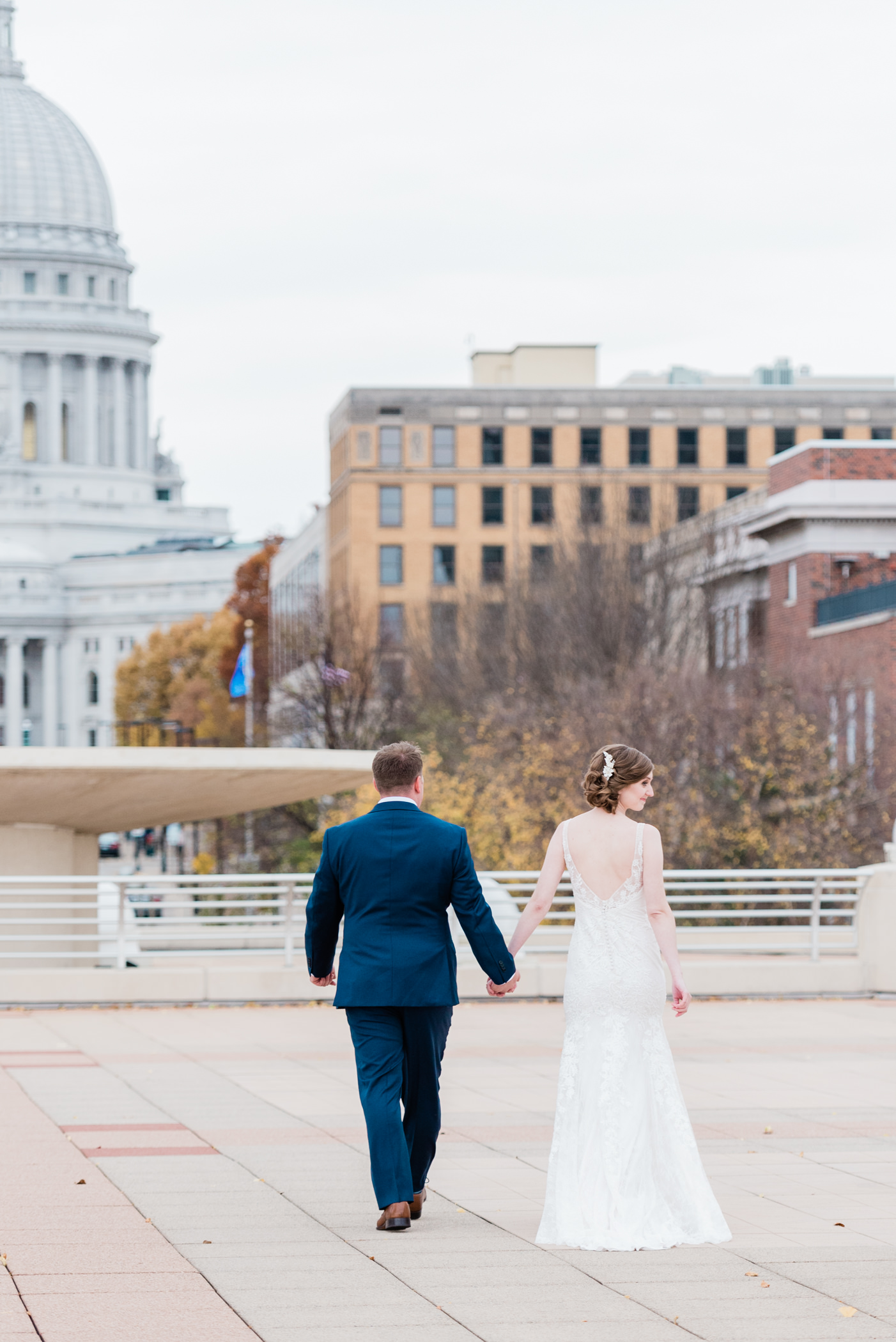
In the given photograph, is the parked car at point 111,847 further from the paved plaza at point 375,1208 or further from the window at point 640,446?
the paved plaza at point 375,1208

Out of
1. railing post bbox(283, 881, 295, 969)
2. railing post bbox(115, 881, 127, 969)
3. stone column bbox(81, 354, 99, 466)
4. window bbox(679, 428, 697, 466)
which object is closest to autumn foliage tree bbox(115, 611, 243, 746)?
window bbox(679, 428, 697, 466)

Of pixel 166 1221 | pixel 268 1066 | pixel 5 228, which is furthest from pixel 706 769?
pixel 5 228

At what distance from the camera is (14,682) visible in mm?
180750

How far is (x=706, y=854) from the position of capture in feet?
129

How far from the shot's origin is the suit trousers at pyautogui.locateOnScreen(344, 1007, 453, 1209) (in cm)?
883

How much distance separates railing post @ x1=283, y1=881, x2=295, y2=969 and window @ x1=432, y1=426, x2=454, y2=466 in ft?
235

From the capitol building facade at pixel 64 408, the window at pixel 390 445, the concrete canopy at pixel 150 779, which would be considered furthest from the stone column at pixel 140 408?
the concrete canopy at pixel 150 779

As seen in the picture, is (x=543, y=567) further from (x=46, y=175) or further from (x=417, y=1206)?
(x=46, y=175)

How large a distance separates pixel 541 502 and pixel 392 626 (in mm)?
9511

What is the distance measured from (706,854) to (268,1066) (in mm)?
24658

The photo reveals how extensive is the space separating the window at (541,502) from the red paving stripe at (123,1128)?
79.5 metres

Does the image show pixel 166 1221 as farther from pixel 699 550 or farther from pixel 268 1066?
pixel 699 550

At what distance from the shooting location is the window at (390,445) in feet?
302

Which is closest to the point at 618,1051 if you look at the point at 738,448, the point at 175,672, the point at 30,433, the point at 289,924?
the point at 289,924
